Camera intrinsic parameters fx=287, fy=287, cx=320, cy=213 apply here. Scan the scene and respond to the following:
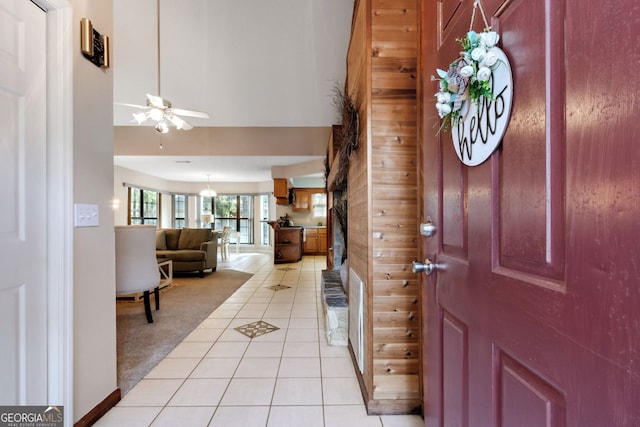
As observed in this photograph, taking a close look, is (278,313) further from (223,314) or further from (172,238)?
(172,238)

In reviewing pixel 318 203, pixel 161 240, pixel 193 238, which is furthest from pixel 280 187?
pixel 161 240

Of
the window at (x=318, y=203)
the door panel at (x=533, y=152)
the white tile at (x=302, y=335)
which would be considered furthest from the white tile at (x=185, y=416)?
the window at (x=318, y=203)

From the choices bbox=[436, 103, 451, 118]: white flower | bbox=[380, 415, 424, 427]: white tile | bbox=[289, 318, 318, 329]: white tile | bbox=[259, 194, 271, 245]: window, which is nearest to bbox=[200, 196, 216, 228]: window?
bbox=[259, 194, 271, 245]: window

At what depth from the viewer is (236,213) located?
9.82m

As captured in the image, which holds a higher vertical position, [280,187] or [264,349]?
[280,187]

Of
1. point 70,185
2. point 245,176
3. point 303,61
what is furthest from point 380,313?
point 245,176

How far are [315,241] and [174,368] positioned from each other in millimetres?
6335

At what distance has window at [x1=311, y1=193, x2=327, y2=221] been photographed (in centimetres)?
865

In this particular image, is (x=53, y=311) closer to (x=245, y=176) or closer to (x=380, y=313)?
(x=380, y=313)

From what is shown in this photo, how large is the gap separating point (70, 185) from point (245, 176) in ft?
23.4

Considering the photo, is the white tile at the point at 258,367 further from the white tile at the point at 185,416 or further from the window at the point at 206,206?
the window at the point at 206,206

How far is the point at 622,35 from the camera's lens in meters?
0.43

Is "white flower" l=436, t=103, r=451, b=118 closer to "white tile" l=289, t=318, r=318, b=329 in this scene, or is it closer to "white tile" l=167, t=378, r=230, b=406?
"white tile" l=167, t=378, r=230, b=406

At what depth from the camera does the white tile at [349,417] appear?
1.56m
